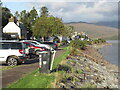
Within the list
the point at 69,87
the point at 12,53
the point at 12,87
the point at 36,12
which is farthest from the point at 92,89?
the point at 36,12

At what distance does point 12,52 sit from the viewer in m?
16.7

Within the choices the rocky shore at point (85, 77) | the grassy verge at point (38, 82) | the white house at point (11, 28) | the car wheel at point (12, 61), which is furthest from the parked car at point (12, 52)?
the white house at point (11, 28)

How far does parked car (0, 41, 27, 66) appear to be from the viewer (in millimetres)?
16734

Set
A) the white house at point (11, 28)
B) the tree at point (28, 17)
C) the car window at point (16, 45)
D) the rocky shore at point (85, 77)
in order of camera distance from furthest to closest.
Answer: the tree at point (28, 17) → the white house at point (11, 28) → the car window at point (16, 45) → the rocky shore at point (85, 77)

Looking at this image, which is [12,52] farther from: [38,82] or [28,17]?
[28,17]

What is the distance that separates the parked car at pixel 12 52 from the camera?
16.7 m

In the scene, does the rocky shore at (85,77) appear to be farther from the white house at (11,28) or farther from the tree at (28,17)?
the tree at (28,17)

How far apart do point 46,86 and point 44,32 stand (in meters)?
46.2

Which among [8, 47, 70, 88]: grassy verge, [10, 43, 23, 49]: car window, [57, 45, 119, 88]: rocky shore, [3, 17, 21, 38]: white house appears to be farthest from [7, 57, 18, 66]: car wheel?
[3, 17, 21, 38]: white house

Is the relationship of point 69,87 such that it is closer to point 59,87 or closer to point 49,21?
point 59,87

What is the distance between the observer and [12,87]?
30.9ft

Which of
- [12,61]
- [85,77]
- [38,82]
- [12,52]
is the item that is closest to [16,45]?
[12,52]

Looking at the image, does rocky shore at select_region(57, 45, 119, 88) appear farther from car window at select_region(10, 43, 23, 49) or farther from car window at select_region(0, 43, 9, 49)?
car window at select_region(0, 43, 9, 49)

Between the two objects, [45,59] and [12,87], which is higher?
[45,59]
